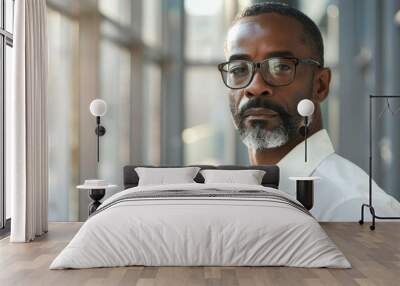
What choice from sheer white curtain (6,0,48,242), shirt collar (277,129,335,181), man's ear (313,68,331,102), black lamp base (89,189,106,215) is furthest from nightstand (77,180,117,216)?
man's ear (313,68,331,102)

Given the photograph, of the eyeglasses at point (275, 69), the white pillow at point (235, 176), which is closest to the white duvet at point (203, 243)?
the white pillow at point (235, 176)

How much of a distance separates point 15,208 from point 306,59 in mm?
3855

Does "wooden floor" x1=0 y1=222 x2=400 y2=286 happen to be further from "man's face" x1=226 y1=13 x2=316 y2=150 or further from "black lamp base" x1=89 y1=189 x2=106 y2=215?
"man's face" x1=226 y1=13 x2=316 y2=150

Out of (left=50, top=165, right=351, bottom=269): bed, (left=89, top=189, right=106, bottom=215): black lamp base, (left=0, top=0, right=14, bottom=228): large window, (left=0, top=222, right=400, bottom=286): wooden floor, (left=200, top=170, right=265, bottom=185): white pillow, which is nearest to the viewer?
(left=0, top=222, right=400, bottom=286): wooden floor

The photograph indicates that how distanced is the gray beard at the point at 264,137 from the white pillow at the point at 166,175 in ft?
2.76

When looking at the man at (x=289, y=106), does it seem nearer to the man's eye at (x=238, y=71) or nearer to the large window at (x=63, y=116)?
the man's eye at (x=238, y=71)

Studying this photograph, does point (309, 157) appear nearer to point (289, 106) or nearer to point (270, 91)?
point (289, 106)

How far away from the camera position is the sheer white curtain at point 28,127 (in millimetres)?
5613

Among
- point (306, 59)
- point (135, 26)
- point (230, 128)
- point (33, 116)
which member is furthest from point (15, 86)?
point (306, 59)

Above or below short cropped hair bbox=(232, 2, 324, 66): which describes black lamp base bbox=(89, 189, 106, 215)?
below

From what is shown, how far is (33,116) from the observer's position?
5855 mm

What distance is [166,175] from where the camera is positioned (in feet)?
21.6

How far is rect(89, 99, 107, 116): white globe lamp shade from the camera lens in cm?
678

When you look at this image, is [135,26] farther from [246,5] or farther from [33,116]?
[33,116]
